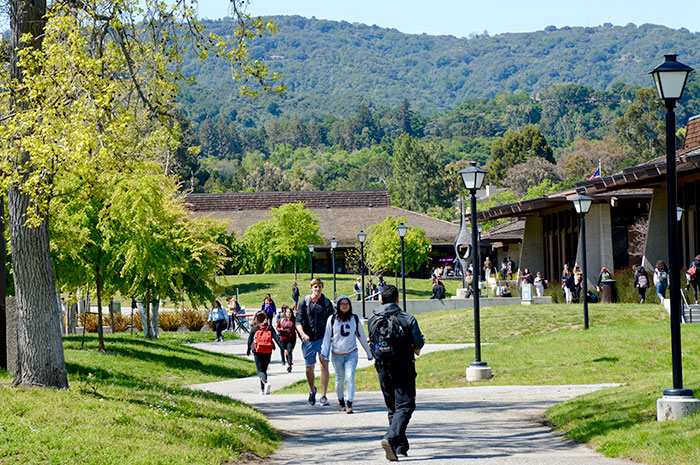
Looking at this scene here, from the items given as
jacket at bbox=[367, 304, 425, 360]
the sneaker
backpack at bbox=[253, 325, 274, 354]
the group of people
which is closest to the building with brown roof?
the group of people

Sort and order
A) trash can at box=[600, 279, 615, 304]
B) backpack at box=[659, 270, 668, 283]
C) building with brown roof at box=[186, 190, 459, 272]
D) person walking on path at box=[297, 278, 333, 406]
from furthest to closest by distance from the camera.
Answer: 1. building with brown roof at box=[186, 190, 459, 272]
2. trash can at box=[600, 279, 615, 304]
3. backpack at box=[659, 270, 668, 283]
4. person walking on path at box=[297, 278, 333, 406]

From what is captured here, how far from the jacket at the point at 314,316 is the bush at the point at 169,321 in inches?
1092

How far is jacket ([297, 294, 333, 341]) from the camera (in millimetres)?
13719

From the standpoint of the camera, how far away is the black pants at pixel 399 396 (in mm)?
9312

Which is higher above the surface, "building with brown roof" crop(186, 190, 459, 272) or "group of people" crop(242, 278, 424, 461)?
"building with brown roof" crop(186, 190, 459, 272)

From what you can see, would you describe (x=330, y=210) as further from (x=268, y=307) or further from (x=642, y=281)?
(x=268, y=307)

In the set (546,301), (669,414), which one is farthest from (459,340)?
(669,414)

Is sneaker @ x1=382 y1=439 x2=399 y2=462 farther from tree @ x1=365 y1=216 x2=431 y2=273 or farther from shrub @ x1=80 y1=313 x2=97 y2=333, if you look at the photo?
tree @ x1=365 y1=216 x2=431 y2=273

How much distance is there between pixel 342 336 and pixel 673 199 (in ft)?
15.2

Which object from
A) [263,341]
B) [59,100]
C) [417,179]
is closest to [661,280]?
[263,341]

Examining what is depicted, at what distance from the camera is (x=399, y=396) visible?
31.3 ft

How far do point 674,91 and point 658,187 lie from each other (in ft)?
85.8

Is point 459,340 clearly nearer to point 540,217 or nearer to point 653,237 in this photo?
point 653,237

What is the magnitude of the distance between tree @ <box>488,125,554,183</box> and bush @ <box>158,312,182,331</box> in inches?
4031
